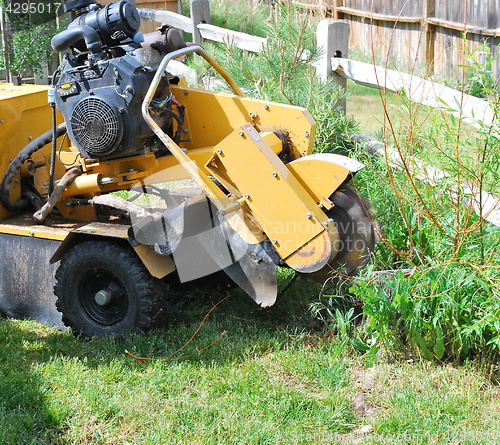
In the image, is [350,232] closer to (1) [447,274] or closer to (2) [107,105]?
(1) [447,274]

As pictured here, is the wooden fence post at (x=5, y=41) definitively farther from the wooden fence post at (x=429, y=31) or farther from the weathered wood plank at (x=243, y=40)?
the wooden fence post at (x=429, y=31)

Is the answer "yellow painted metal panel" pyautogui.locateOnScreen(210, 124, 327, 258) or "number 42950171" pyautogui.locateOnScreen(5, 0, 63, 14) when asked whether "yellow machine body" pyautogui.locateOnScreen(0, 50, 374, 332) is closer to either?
"yellow painted metal panel" pyautogui.locateOnScreen(210, 124, 327, 258)

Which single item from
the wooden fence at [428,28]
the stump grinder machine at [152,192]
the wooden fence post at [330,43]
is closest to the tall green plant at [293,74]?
the wooden fence post at [330,43]

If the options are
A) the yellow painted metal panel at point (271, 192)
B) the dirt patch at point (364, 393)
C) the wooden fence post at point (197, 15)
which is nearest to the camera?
the dirt patch at point (364, 393)

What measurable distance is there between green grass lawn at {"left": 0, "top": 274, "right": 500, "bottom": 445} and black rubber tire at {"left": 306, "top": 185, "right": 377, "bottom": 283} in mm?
478

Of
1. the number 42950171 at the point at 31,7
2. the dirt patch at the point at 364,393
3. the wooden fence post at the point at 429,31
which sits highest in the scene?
the number 42950171 at the point at 31,7

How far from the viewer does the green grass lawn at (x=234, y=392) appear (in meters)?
3.59

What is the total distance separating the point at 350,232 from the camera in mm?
4203

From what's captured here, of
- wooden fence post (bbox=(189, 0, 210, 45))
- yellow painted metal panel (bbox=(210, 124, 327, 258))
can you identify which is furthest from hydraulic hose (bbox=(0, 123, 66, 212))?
wooden fence post (bbox=(189, 0, 210, 45))

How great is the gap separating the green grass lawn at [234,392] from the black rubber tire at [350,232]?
0.48 meters

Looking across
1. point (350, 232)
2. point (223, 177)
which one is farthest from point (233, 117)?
point (350, 232)

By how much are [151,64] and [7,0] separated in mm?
6189

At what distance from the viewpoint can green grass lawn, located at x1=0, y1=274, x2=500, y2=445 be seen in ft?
11.8

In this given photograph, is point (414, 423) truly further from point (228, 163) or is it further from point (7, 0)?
point (7, 0)
